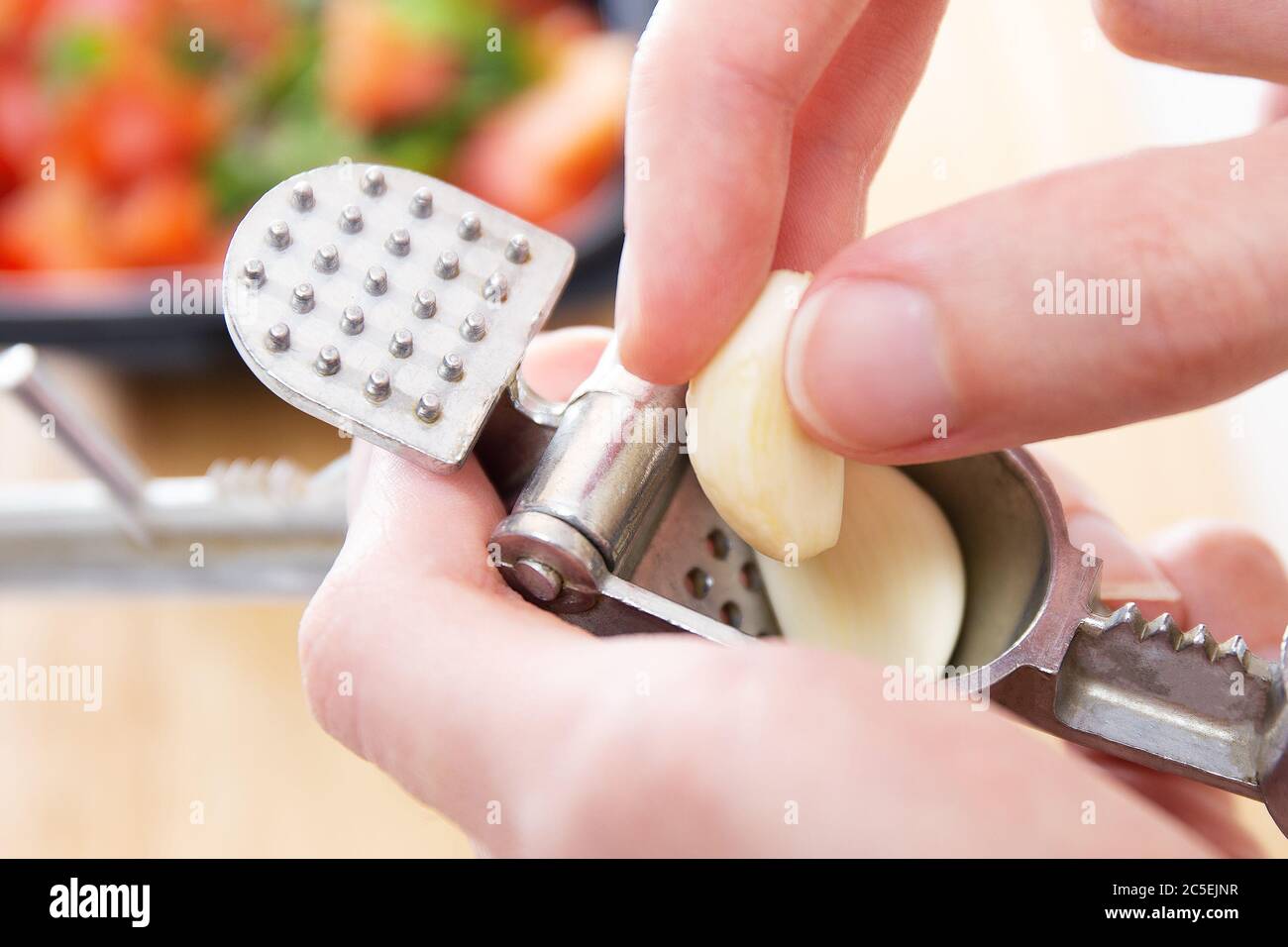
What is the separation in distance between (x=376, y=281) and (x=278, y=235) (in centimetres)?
3

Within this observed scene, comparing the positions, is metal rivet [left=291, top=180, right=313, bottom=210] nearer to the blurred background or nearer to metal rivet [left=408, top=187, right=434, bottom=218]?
metal rivet [left=408, top=187, right=434, bottom=218]

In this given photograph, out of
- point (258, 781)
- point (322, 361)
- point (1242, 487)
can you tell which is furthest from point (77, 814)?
point (1242, 487)

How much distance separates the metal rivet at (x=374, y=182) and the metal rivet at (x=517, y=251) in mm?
46

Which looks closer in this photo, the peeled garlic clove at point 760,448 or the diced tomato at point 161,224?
the peeled garlic clove at point 760,448

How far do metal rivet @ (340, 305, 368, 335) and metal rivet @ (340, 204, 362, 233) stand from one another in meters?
0.03

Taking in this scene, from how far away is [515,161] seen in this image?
84 cm

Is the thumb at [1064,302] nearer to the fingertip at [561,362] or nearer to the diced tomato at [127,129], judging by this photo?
the fingertip at [561,362]

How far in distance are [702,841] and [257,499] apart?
0.40 m

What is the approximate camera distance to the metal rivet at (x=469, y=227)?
0.41 metres

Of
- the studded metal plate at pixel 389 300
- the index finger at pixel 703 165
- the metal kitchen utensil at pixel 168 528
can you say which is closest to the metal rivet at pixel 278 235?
the studded metal plate at pixel 389 300

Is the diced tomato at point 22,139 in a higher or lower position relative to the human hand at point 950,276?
higher

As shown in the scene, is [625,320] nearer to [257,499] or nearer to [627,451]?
[627,451]

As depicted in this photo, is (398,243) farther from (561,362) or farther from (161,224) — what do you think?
(161,224)

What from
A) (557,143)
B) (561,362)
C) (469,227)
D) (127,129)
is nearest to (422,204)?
(469,227)
